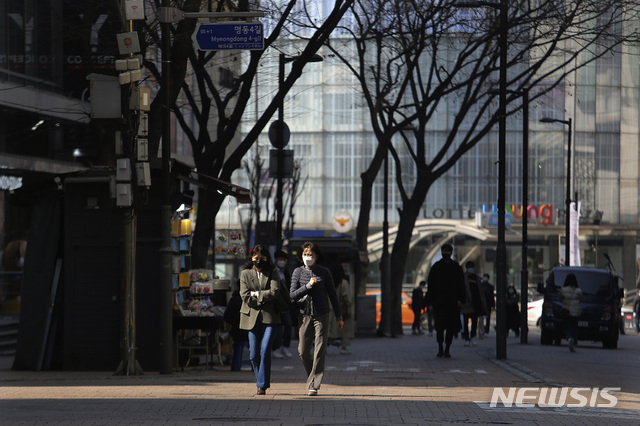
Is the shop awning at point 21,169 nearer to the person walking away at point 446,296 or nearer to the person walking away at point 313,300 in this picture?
the person walking away at point 446,296

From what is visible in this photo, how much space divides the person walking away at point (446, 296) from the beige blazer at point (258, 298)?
7559 millimetres

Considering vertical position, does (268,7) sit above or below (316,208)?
above

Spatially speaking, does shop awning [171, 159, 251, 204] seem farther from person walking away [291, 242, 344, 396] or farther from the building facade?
the building facade

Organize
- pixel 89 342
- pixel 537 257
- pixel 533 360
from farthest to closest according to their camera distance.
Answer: pixel 537 257, pixel 533 360, pixel 89 342

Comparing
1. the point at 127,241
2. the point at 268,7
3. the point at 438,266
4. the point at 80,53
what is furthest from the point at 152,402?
the point at 80,53

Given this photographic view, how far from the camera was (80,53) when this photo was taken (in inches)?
1170

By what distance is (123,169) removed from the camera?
52.7 ft

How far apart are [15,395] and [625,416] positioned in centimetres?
641

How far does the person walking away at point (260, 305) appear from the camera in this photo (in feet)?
44.1

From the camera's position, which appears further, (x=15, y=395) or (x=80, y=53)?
(x=80, y=53)

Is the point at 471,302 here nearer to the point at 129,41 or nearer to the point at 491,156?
the point at 129,41

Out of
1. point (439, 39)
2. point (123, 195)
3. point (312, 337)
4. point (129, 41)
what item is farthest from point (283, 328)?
point (439, 39)

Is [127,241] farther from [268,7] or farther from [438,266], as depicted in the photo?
[268,7]

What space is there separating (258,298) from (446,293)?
7879mm
